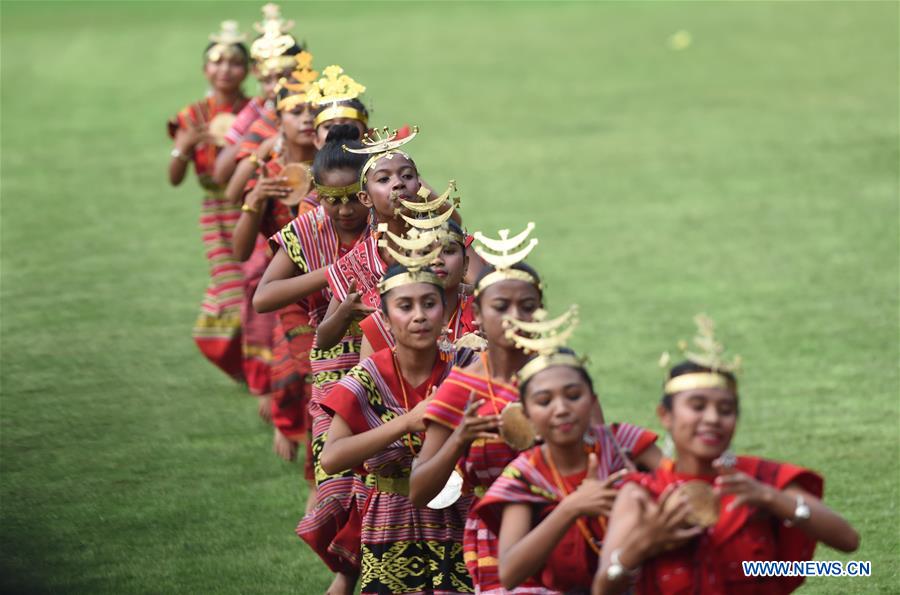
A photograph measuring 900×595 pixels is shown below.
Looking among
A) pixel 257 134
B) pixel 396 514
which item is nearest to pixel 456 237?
pixel 396 514

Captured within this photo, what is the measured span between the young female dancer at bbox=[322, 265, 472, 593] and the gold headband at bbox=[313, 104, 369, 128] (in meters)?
2.01

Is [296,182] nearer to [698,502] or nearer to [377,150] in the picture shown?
[377,150]

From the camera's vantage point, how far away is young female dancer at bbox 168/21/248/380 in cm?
1038

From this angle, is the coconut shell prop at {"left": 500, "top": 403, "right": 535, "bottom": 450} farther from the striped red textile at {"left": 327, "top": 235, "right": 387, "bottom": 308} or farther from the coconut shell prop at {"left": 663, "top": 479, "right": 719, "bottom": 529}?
the striped red textile at {"left": 327, "top": 235, "right": 387, "bottom": 308}

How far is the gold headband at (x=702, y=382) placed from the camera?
14.2ft

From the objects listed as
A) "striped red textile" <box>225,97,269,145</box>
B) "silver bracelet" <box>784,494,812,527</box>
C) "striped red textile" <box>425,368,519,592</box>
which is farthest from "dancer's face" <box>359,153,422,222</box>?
"striped red textile" <box>225,97,269,145</box>

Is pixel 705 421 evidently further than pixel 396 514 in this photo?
No

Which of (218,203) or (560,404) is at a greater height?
(218,203)

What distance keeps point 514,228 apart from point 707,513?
9.49 meters

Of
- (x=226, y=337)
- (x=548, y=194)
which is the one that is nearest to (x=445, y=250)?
(x=226, y=337)

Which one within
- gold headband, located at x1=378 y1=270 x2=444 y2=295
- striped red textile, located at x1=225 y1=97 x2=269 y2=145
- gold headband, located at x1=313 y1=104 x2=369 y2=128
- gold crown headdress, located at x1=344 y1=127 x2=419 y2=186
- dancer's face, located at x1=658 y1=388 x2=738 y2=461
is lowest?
dancer's face, located at x1=658 y1=388 x2=738 y2=461

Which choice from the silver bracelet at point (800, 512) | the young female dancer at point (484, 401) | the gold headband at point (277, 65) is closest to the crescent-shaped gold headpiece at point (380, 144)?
the young female dancer at point (484, 401)

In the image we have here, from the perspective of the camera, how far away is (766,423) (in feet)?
29.3

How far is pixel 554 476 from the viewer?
4645mm
